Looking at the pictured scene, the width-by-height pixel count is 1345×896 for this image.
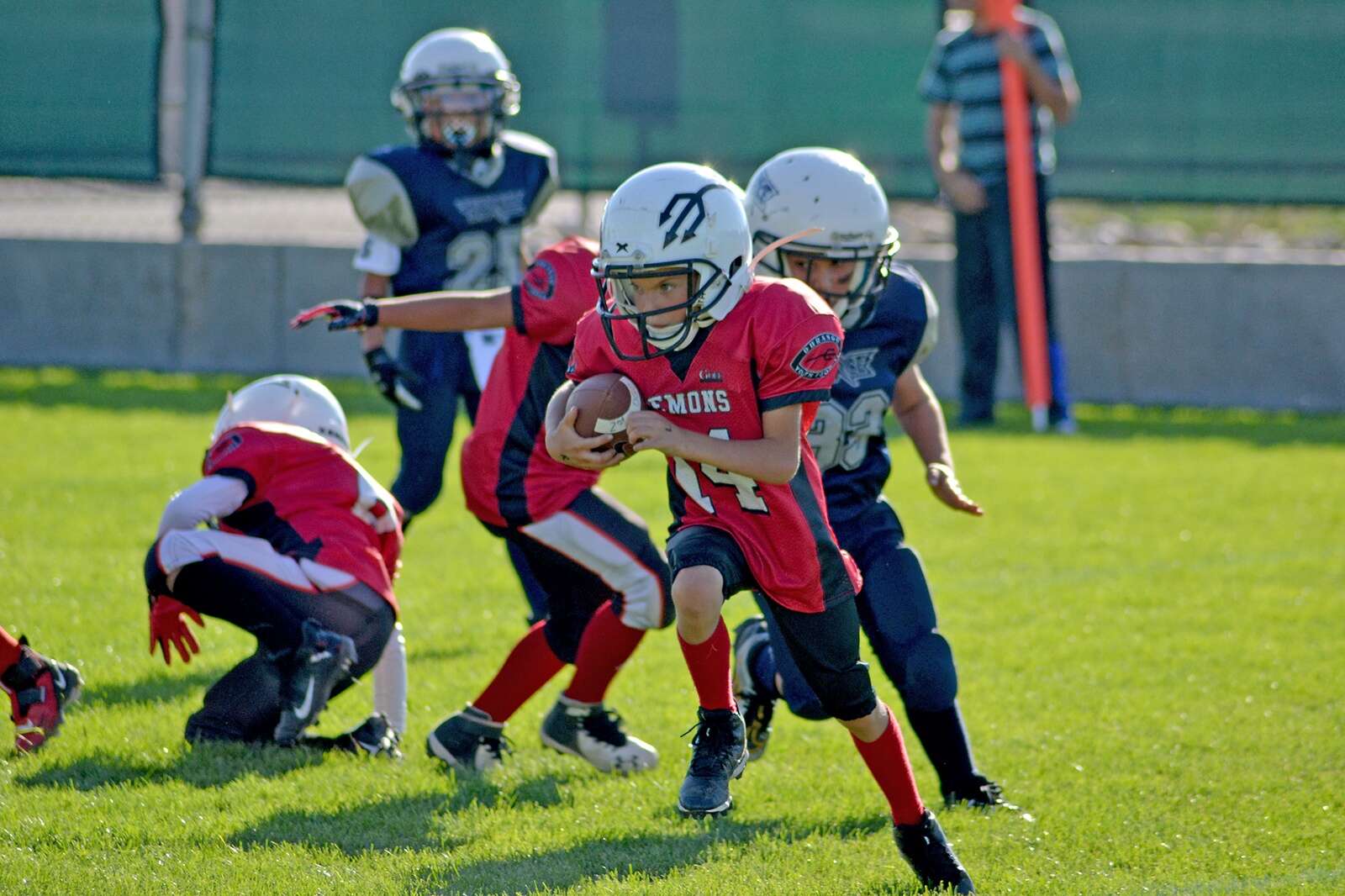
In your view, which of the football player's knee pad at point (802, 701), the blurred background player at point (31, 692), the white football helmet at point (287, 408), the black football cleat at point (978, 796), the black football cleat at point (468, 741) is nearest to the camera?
the black football cleat at point (978, 796)

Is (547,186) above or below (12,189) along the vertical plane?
above

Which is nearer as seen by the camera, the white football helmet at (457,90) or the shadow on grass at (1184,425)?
the white football helmet at (457,90)

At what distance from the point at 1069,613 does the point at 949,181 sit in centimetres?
414

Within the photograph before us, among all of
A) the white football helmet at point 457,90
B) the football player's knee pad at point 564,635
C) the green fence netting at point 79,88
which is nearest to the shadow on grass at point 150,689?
the football player's knee pad at point 564,635

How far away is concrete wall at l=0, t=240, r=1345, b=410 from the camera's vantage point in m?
10.4

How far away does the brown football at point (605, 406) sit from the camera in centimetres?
348

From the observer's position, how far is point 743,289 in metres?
3.58

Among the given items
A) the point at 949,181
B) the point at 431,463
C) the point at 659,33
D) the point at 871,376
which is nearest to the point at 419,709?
the point at 431,463

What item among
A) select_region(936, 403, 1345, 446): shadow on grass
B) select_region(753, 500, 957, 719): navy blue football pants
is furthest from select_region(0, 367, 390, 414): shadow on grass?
select_region(753, 500, 957, 719): navy blue football pants

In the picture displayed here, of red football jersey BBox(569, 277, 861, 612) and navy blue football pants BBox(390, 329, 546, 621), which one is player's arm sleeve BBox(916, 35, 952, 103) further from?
red football jersey BBox(569, 277, 861, 612)

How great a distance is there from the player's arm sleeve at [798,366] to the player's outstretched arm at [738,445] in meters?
0.03

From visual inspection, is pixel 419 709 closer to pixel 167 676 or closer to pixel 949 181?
pixel 167 676

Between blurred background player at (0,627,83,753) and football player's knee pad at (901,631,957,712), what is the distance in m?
2.14

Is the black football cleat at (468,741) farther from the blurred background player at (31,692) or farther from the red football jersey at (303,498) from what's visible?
the blurred background player at (31,692)
